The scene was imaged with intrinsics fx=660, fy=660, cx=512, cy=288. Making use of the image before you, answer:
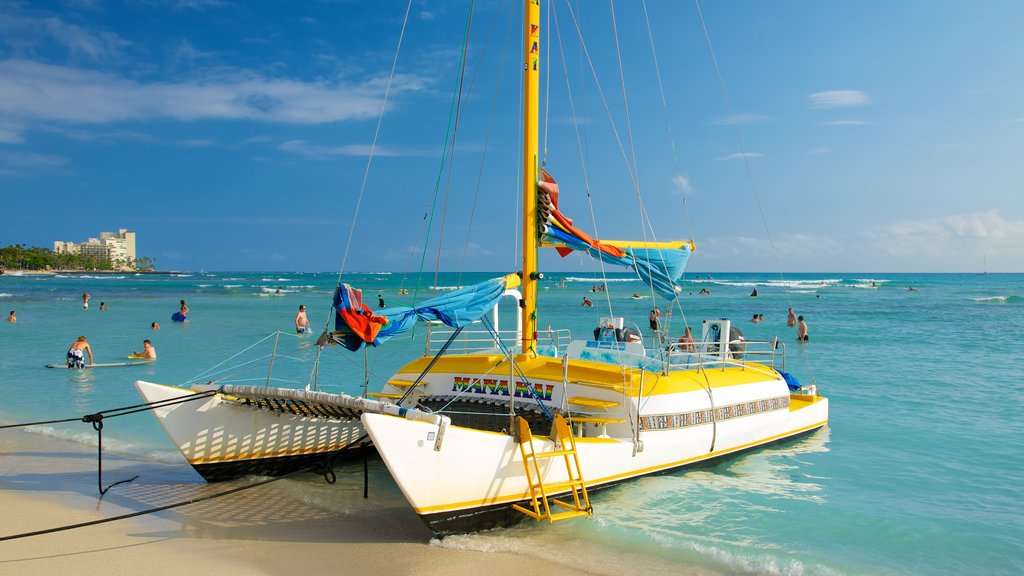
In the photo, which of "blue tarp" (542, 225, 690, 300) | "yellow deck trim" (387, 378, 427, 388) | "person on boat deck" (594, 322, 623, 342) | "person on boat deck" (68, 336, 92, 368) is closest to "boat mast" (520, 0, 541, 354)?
"blue tarp" (542, 225, 690, 300)

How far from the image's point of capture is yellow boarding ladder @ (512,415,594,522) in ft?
25.2

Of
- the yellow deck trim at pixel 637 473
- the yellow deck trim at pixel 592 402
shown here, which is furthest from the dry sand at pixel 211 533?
the yellow deck trim at pixel 592 402

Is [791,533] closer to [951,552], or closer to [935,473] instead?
[951,552]

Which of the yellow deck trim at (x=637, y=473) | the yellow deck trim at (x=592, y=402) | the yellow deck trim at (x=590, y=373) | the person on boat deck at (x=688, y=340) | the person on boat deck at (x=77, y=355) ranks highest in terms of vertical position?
the person on boat deck at (x=688, y=340)

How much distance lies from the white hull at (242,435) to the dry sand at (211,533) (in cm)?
36

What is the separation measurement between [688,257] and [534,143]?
3.94 m

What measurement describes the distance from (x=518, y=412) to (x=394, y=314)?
8.96 ft

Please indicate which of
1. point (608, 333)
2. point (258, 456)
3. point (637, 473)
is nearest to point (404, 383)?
point (258, 456)

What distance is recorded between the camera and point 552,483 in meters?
8.20

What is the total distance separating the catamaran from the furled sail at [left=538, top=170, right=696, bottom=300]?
0.09 feet

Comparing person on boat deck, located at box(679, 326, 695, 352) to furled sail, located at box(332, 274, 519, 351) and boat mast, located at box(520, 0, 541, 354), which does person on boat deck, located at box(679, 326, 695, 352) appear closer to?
boat mast, located at box(520, 0, 541, 354)

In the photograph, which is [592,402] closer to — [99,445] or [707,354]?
[707,354]

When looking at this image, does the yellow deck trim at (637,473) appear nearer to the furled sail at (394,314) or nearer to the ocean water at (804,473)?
the ocean water at (804,473)

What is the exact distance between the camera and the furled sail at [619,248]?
10477 millimetres
